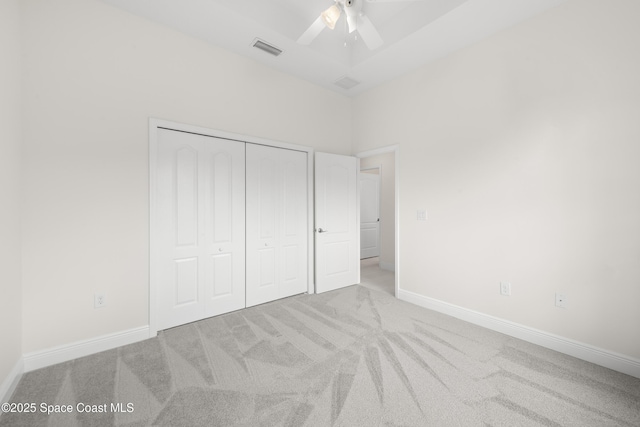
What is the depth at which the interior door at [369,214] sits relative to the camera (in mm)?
6297

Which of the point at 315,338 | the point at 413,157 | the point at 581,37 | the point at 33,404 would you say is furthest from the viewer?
the point at 413,157

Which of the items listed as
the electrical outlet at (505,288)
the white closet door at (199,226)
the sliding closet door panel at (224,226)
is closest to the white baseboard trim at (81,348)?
the white closet door at (199,226)

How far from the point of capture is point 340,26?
9.86ft

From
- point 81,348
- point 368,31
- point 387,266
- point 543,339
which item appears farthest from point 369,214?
point 81,348

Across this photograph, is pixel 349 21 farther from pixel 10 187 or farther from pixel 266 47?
pixel 10 187

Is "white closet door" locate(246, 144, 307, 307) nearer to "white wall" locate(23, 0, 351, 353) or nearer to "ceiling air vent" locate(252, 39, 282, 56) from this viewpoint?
"white wall" locate(23, 0, 351, 353)

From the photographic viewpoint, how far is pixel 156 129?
2.47 m

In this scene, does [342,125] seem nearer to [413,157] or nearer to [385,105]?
[385,105]

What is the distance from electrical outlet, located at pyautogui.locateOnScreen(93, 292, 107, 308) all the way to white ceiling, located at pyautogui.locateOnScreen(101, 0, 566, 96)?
253cm

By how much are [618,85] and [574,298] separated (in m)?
1.70

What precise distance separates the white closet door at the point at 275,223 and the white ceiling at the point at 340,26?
3.71 feet

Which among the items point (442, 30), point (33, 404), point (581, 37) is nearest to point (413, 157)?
point (442, 30)

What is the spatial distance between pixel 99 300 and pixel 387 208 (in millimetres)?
4645

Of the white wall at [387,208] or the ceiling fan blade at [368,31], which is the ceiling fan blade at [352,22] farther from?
the white wall at [387,208]
